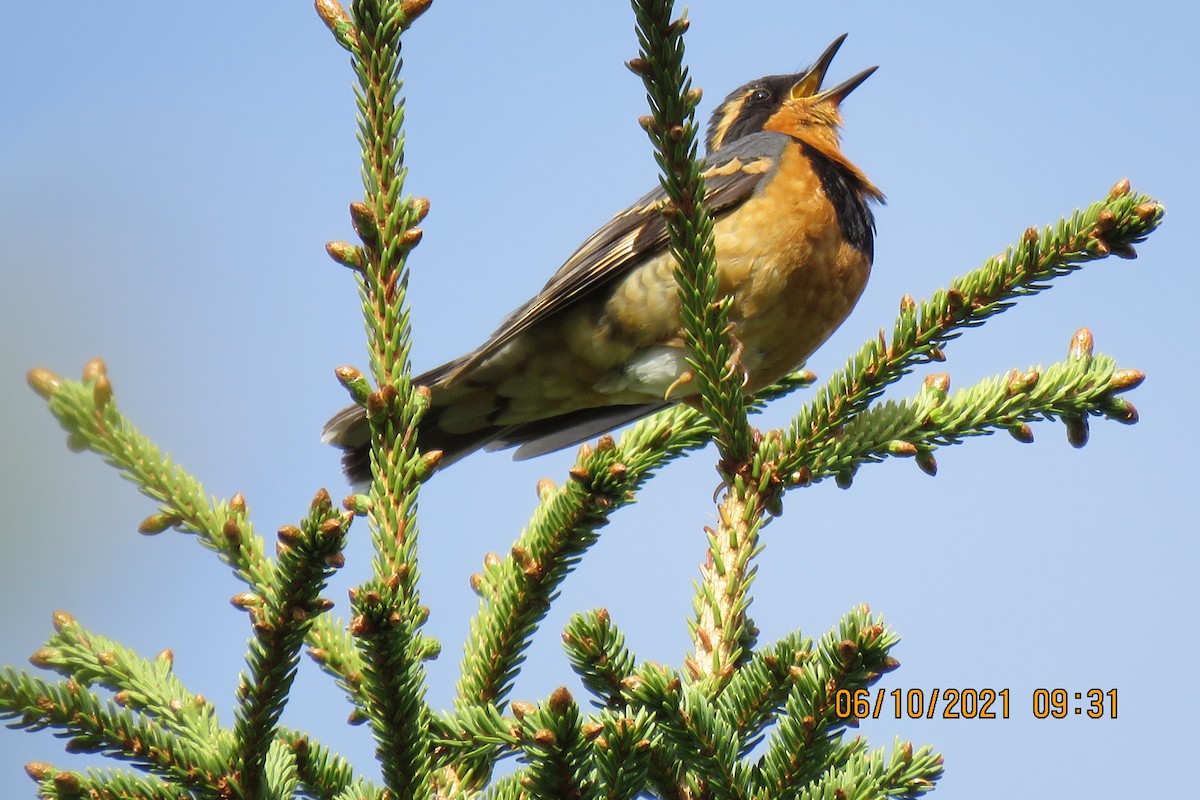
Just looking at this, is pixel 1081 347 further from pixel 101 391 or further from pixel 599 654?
pixel 101 391

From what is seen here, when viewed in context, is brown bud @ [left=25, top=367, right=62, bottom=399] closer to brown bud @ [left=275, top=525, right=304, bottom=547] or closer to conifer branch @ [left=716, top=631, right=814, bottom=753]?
brown bud @ [left=275, top=525, right=304, bottom=547]

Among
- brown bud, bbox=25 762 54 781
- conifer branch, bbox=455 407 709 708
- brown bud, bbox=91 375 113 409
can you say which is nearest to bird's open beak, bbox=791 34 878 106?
conifer branch, bbox=455 407 709 708

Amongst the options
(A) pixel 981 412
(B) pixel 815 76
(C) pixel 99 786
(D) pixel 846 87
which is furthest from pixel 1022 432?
(B) pixel 815 76

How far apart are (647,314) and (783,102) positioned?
2057mm

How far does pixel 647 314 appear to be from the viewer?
13.7 ft

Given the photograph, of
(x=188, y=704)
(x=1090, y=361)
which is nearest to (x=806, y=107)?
(x=1090, y=361)

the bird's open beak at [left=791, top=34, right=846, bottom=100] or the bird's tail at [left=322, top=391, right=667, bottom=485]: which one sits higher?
the bird's open beak at [left=791, top=34, right=846, bottom=100]

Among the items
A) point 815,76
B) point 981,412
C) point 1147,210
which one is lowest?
point 981,412

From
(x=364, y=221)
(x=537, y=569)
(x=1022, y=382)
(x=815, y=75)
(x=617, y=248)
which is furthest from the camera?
(x=815, y=75)

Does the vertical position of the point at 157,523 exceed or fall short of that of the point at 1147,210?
it falls short

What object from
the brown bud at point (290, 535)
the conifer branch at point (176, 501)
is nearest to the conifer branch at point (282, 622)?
the brown bud at point (290, 535)

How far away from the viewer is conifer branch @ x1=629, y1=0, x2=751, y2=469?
194 cm

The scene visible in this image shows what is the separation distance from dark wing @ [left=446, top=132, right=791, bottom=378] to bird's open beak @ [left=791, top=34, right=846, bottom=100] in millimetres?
1271

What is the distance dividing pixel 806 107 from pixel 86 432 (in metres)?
4.41
